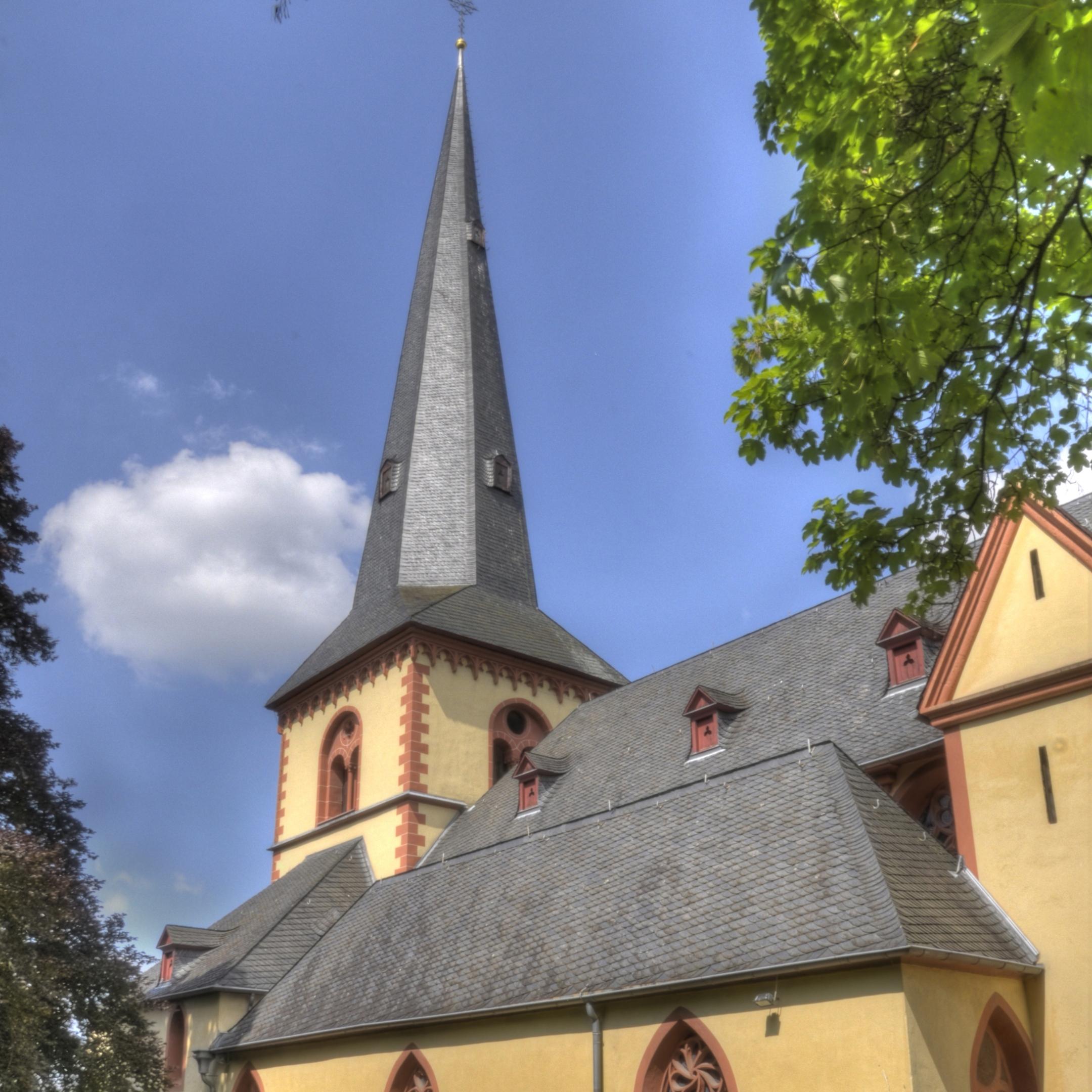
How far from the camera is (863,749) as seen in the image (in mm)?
14906

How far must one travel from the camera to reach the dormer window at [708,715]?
1858cm

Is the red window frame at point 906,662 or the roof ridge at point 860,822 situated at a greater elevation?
the red window frame at point 906,662

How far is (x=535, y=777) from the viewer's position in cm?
2134

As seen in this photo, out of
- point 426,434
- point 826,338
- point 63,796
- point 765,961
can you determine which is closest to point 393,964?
point 63,796

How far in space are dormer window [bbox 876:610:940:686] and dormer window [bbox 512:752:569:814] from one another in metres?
7.48

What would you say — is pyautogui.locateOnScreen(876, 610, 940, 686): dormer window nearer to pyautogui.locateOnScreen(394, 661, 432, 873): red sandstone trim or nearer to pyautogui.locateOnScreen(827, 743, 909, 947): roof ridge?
pyautogui.locateOnScreen(827, 743, 909, 947): roof ridge

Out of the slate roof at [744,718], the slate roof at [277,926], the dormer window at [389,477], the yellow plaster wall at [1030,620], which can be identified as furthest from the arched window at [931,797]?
the dormer window at [389,477]

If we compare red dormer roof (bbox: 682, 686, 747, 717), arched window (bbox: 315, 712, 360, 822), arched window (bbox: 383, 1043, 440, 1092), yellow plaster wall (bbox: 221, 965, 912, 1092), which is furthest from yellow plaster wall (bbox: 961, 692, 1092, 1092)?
arched window (bbox: 315, 712, 360, 822)

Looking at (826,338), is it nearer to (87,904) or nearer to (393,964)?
(393,964)

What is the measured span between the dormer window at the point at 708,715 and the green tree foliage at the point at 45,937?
9064mm

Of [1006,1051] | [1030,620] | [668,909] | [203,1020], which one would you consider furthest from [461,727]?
[1006,1051]

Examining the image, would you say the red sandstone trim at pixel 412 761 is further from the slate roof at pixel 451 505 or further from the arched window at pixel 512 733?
the arched window at pixel 512 733

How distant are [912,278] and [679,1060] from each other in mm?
7776

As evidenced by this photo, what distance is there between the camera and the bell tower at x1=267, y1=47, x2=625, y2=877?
23.8 metres
